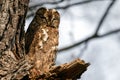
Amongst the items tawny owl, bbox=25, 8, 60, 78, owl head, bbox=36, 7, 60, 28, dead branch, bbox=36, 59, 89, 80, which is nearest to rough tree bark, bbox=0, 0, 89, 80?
dead branch, bbox=36, 59, 89, 80

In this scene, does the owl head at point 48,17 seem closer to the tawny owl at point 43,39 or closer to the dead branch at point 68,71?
the tawny owl at point 43,39

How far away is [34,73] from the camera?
1907 millimetres

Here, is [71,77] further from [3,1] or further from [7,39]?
[3,1]

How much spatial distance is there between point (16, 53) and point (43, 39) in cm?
27

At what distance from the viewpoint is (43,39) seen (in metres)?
2.10

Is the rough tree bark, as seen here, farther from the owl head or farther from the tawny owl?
the owl head

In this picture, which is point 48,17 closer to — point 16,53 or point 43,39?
point 43,39

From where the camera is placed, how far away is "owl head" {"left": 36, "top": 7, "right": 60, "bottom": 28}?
6.98 feet

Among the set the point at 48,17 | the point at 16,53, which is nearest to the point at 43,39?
the point at 48,17

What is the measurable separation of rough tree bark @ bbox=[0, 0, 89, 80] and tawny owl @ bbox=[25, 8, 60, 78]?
112mm

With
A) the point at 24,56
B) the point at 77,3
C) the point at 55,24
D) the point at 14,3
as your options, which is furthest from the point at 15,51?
the point at 77,3

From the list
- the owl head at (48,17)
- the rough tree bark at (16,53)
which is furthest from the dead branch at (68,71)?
the owl head at (48,17)

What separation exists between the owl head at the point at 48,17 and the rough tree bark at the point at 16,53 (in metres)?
0.27

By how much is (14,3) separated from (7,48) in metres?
0.19
